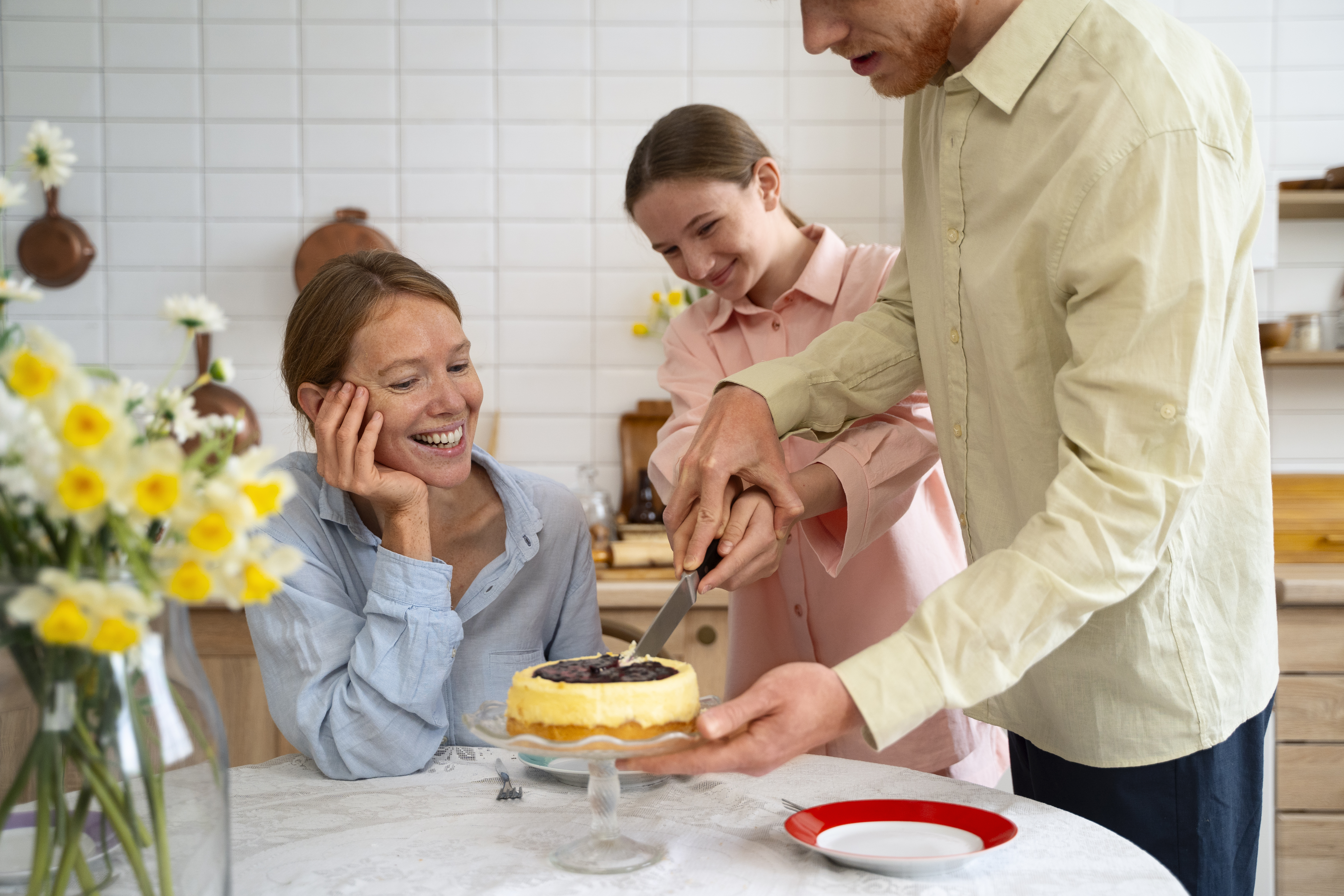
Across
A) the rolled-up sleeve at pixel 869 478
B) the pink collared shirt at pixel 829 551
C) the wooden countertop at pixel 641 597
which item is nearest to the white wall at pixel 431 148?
the wooden countertop at pixel 641 597

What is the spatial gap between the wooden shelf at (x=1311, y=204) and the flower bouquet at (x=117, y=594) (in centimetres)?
297

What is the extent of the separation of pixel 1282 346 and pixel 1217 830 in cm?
221

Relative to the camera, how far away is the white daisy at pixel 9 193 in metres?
0.66

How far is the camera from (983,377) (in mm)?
1207

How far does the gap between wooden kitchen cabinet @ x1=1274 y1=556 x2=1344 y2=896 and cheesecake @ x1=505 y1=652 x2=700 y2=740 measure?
1912 mm

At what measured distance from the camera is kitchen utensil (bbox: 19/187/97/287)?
3.10 meters

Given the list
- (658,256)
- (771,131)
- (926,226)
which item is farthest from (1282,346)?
(926,226)

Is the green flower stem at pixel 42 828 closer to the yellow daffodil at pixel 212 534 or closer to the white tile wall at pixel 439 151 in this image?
the yellow daffodil at pixel 212 534

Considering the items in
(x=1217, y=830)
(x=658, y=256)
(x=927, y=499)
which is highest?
(x=658, y=256)

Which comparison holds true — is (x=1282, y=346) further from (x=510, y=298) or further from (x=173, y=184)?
(x=173, y=184)

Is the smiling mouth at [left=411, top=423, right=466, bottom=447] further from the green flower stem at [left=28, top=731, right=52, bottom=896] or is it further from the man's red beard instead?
the green flower stem at [left=28, top=731, right=52, bottom=896]

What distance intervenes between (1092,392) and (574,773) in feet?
2.30

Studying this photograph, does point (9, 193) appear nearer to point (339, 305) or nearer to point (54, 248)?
point (339, 305)

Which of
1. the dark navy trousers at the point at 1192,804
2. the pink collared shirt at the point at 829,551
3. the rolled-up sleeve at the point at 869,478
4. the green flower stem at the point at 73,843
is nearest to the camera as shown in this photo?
the green flower stem at the point at 73,843
